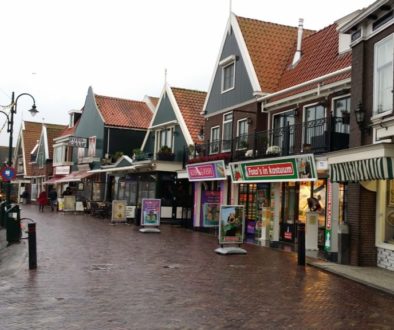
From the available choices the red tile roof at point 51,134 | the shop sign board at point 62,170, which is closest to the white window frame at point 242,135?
the shop sign board at point 62,170

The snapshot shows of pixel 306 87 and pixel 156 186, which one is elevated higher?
pixel 306 87

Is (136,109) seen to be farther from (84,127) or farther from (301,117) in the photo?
(301,117)

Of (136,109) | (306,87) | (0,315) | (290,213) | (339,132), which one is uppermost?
(136,109)

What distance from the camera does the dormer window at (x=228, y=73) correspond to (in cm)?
2438

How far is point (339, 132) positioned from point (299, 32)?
8029mm

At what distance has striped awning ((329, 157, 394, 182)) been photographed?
11734 mm

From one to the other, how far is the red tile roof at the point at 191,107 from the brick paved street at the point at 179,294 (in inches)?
582

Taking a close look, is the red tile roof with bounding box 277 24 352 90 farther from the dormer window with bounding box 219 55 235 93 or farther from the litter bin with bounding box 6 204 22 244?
the litter bin with bounding box 6 204 22 244

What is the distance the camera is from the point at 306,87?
62.3 ft

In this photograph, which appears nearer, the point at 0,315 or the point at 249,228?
the point at 0,315

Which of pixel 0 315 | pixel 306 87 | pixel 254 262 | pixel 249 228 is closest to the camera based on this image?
pixel 0 315

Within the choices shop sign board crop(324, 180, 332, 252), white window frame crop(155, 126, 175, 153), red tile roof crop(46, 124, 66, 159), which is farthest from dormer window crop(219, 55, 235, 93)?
red tile roof crop(46, 124, 66, 159)

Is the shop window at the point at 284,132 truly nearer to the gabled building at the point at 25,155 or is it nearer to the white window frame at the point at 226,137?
the white window frame at the point at 226,137

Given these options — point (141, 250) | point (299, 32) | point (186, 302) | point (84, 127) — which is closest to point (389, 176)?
point (186, 302)
